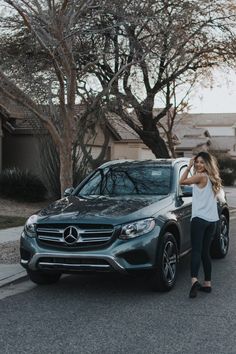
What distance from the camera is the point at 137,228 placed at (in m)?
6.41

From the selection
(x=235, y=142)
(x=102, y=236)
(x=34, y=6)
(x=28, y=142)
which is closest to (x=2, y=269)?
(x=102, y=236)

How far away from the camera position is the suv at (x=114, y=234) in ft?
20.7

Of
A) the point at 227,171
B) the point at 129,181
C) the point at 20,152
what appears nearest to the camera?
the point at 129,181

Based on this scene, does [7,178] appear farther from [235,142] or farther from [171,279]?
[235,142]

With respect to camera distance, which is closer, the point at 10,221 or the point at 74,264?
the point at 74,264

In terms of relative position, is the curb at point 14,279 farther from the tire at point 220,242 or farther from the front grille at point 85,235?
the tire at point 220,242

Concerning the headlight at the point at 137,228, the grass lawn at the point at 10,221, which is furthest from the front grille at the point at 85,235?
the grass lawn at the point at 10,221

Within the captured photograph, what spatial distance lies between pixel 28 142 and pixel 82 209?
52.1 feet

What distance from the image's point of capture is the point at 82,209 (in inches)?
269

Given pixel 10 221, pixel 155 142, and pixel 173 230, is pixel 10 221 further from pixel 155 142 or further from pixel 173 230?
pixel 155 142

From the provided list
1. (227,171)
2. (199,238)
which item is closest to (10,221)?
(199,238)

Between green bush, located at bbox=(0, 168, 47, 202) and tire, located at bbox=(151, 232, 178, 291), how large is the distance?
1191 centimetres

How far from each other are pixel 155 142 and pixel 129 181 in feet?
43.7

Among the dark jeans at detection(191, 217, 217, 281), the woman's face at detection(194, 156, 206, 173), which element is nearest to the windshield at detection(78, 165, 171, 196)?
the woman's face at detection(194, 156, 206, 173)
